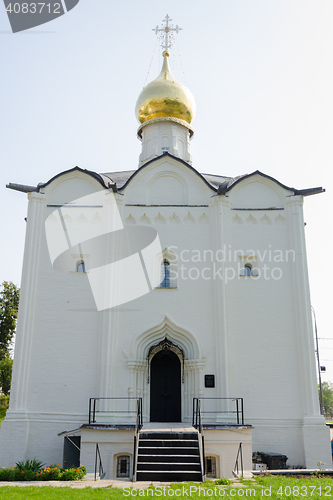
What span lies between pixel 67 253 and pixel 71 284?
97 centimetres

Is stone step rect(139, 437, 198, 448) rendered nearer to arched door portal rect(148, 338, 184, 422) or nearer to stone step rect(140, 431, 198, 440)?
stone step rect(140, 431, 198, 440)

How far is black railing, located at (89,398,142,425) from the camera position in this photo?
11375mm

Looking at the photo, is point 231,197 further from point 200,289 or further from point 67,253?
point 67,253

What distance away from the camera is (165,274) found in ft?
43.3

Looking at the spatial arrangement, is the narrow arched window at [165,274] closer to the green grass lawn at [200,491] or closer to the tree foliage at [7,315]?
the green grass lawn at [200,491]

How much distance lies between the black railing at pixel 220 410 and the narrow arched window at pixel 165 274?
333cm

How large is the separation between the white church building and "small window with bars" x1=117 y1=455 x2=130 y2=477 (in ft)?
0.10

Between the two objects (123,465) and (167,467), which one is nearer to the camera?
(167,467)

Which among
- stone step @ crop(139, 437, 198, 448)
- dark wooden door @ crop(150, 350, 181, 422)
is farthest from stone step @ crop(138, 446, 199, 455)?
dark wooden door @ crop(150, 350, 181, 422)

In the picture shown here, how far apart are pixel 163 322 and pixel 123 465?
3.71m

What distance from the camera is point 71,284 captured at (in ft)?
41.9

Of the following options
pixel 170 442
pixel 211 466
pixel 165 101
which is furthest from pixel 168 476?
pixel 165 101

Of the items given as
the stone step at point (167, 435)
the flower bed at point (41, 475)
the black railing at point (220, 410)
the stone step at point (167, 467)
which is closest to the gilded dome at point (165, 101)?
the black railing at point (220, 410)

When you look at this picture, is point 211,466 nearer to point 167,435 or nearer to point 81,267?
point 167,435
